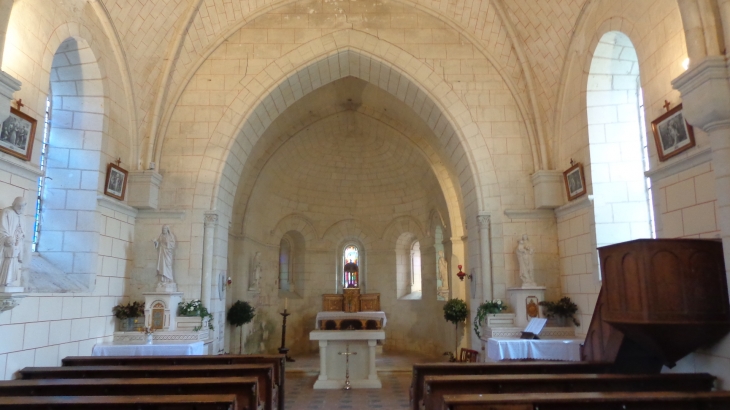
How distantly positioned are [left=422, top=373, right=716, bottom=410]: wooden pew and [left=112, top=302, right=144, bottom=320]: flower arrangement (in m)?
6.84

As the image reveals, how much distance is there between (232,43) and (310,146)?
19.5 ft

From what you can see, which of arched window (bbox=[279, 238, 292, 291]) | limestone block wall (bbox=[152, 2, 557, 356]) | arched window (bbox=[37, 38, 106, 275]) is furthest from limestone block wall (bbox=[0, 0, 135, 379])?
arched window (bbox=[279, 238, 292, 291])

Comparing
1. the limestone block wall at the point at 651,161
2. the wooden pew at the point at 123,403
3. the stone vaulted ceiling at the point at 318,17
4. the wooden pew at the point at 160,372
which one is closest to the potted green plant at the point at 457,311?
the limestone block wall at the point at 651,161

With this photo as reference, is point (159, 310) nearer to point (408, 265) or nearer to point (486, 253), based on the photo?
point (486, 253)

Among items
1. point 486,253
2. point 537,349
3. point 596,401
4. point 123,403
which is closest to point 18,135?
point 123,403

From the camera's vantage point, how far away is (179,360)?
797cm

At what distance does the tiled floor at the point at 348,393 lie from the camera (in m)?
9.70

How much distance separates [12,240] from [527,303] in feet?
29.5

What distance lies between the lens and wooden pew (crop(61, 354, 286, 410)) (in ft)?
25.4

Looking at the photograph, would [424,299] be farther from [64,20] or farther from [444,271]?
[64,20]

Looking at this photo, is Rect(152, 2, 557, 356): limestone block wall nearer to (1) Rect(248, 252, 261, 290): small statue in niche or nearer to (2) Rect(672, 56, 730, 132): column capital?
(1) Rect(248, 252, 261, 290): small statue in niche

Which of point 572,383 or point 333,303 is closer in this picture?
point 572,383

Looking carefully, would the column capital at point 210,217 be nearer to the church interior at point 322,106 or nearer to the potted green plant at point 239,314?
the church interior at point 322,106

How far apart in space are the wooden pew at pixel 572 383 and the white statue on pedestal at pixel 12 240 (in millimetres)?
5435
